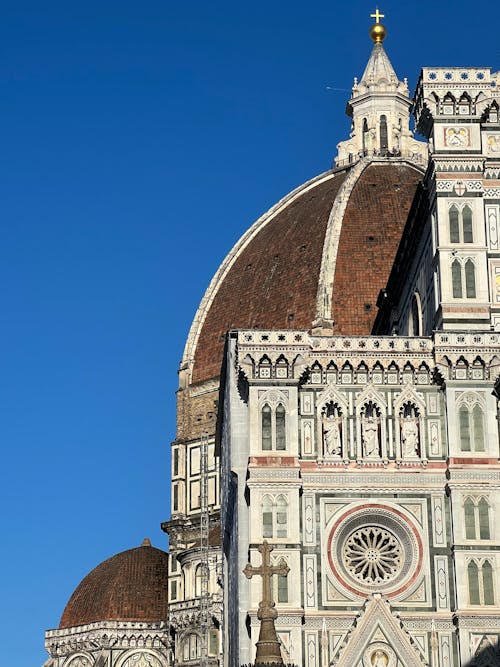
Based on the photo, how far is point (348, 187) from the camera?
84.1m

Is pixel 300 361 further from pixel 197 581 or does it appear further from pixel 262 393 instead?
pixel 197 581

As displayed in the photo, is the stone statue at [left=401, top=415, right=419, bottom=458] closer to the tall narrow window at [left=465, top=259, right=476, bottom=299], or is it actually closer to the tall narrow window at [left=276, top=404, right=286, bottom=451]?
the tall narrow window at [left=276, top=404, right=286, bottom=451]

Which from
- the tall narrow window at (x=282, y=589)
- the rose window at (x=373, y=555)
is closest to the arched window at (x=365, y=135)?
the rose window at (x=373, y=555)

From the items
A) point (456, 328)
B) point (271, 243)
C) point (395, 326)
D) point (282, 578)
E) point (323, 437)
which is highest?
point (271, 243)

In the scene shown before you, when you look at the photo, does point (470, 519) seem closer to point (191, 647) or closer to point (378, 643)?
point (378, 643)

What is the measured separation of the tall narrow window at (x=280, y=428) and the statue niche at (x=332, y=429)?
1034mm

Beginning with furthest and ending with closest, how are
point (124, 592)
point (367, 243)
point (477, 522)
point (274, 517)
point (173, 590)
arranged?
1. point (124, 592)
2. point (367, 243)
3. point (173, 590)
4. point (477, 522)
5. point (274, 517)

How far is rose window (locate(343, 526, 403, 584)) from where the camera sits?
145 feet

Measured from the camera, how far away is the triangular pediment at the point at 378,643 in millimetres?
43188

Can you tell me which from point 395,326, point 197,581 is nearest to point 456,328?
point 395,326

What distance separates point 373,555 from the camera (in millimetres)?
44500

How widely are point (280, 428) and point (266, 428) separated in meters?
0.37

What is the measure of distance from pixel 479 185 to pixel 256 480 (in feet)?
33.5

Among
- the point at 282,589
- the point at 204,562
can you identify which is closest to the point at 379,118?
the point at 204,562
